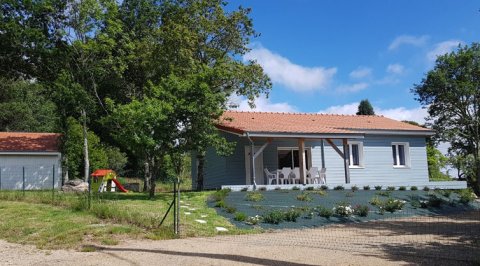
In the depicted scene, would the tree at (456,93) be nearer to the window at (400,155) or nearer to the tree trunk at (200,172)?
the window at (400,155)

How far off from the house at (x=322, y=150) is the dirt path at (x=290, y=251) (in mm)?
9997

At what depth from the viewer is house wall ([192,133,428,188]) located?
22891 mm

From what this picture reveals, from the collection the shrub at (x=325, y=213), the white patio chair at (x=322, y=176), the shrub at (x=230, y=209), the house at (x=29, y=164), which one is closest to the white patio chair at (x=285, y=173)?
the white patio chair at (x=322, y=176)

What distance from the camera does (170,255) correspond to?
8.45 m

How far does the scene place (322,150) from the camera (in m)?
23.2

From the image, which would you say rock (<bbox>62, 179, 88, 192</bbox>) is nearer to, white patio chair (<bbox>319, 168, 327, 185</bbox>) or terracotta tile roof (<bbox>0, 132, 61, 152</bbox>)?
terracotta tile roof (<bbox>0, 132, 61, 152</bbox>)

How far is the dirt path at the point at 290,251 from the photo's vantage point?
7.84 meters

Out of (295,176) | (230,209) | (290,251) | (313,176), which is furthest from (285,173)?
(290,251)

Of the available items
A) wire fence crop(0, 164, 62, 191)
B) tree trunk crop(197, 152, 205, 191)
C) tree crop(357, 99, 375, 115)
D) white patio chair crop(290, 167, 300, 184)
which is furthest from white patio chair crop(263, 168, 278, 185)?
tree crop(357, 99, 375, 115)

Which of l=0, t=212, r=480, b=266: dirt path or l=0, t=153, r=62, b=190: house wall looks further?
l=0, t=153, r=62, b=190: house wall

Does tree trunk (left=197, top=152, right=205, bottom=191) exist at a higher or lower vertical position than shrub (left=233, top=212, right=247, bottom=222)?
higher

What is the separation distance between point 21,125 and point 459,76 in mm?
36529

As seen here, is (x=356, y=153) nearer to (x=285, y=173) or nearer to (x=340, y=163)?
(x=340, y=163)

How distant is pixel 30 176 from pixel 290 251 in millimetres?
23532
